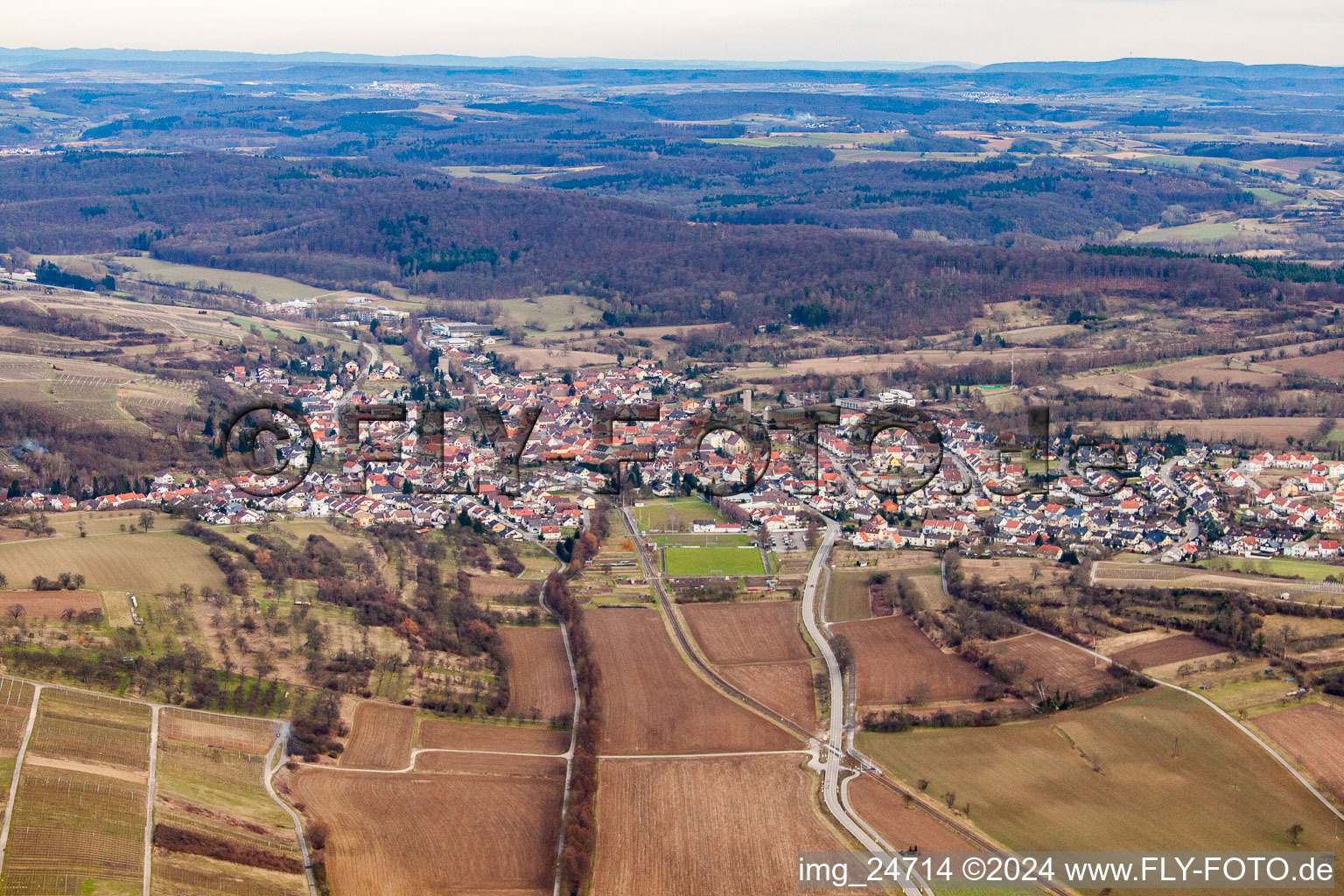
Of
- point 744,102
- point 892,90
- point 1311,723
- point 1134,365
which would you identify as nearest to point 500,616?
point 1311,723

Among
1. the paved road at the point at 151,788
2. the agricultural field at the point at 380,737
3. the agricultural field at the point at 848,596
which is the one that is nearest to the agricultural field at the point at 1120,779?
the agricultural field at the point at 848,596

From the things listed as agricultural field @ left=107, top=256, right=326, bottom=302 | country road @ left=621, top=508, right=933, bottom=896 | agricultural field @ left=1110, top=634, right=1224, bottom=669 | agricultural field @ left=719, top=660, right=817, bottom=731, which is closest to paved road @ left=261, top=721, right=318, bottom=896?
country road @ left=621, top=508, right=933, bottom=896

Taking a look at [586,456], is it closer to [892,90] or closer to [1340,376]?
[1340,376]

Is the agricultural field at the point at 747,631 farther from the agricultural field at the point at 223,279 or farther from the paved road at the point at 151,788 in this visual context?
the agricultural field at the point at 223,279

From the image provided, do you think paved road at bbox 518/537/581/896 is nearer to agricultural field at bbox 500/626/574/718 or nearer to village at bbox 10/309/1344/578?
agricultural field at bbox 500/626/574/718

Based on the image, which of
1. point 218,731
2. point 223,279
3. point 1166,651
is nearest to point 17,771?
point 218,731

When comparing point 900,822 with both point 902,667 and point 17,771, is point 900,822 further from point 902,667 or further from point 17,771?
point 17,771
